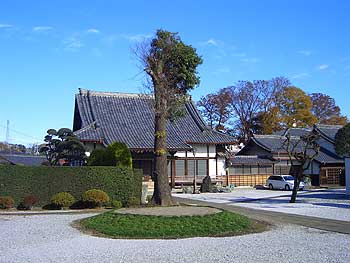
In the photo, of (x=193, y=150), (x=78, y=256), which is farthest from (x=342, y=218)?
(x=193, y=150)

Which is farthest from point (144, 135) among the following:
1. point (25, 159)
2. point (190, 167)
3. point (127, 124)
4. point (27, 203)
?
point (25, 159)

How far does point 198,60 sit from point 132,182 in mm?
6770

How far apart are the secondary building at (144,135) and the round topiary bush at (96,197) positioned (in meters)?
12.9

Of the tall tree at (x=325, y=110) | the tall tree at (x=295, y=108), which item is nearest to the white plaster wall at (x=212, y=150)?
the tall tree at (x=295, y=108)

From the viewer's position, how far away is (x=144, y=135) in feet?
114

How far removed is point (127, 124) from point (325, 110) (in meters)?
37.2

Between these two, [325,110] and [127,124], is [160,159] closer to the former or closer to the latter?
[127,124]

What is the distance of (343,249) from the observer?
391 inches

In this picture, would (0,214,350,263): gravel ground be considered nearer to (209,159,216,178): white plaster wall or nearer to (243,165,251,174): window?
(209,159,216,178): white plaster wall

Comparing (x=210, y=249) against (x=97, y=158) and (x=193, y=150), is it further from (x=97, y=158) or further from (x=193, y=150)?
(x=193, y=150)

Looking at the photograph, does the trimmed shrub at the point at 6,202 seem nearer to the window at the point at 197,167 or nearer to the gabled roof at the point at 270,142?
the window at the point at 197,167

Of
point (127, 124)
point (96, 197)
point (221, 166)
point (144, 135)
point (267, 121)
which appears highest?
point (267, 121)

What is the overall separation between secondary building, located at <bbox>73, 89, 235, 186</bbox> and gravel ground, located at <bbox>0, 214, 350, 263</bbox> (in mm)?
19868

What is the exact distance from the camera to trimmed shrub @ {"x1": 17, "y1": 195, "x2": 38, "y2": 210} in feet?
60.1
